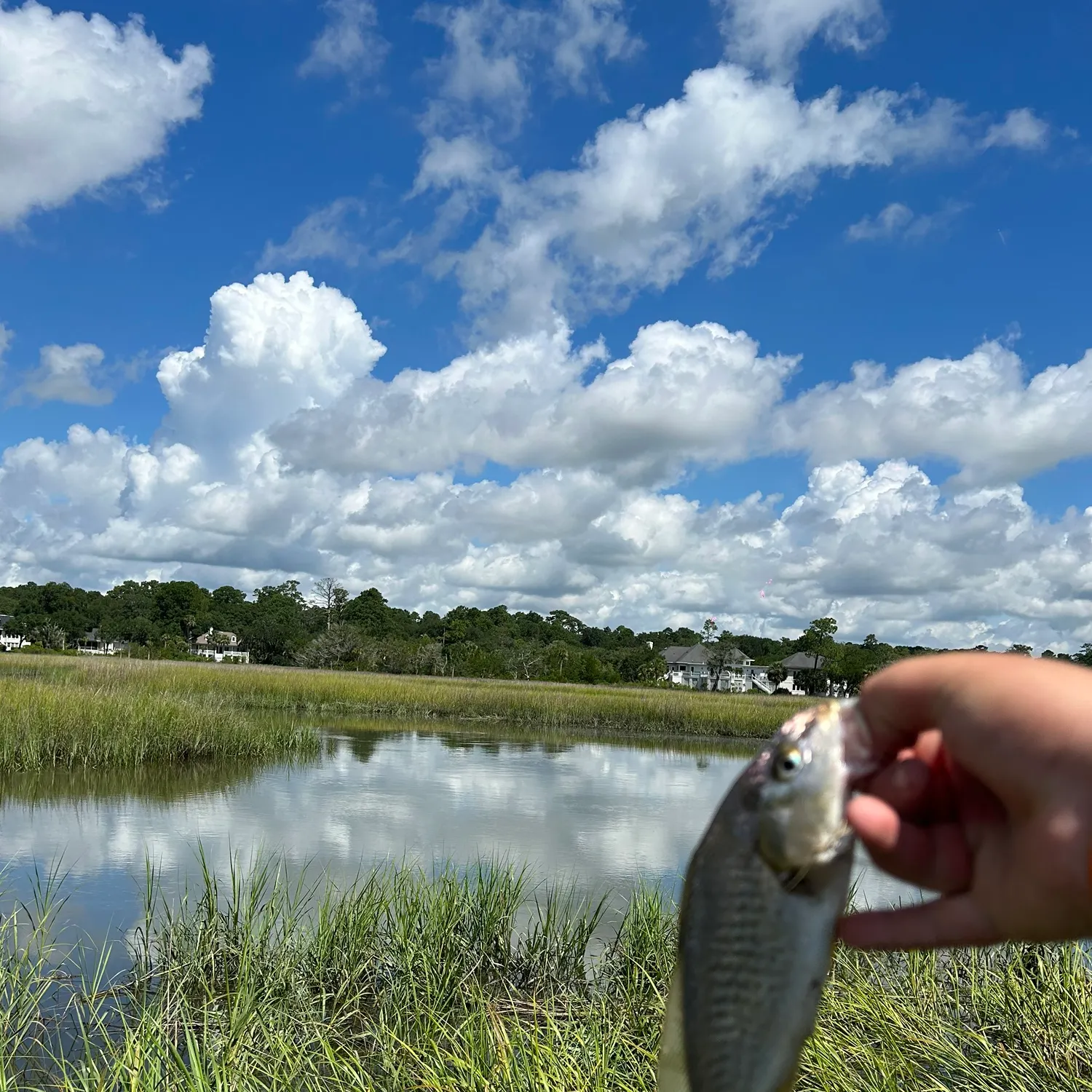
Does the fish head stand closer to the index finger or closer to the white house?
the index finger

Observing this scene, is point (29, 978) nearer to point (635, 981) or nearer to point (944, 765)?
point (635, 981)

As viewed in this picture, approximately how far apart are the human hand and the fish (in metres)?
0.07

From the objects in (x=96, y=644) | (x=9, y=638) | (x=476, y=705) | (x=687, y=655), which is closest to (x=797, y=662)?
(x=687, y=655)

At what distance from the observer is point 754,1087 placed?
1123 millimetres

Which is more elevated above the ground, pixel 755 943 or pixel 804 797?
pixel 804 797

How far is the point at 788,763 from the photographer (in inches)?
43.7

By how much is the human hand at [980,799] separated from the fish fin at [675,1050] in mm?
269

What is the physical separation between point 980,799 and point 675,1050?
1.75 ft

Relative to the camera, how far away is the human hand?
1061mm

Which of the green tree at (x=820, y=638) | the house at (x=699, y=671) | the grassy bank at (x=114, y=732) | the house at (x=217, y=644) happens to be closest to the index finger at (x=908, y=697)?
the grassy bank at (x=114, y=732)

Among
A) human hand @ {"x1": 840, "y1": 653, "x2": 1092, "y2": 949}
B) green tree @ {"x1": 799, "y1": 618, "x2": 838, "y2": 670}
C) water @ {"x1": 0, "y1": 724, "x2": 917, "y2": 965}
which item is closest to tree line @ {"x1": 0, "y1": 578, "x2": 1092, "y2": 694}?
green tree @ {"x1": 799, "y1": 618, "x2": 838, "y2": 670}

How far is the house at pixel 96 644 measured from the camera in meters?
93.2

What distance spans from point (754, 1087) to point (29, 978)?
495 cm

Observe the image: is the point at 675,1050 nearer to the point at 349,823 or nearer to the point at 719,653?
the point at 349,823
